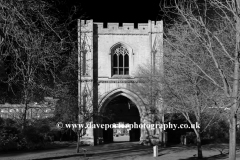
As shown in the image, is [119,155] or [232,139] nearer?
[232,139]

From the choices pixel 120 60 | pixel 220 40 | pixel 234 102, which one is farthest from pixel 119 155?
pixel 234 102

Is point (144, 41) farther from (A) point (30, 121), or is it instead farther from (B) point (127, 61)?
(A) point (30, 121)

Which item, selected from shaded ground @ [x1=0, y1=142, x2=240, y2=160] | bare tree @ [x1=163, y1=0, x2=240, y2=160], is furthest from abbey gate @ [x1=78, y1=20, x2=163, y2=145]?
bare tree @ [x1=163, y1=0, x2=240, y2=160]

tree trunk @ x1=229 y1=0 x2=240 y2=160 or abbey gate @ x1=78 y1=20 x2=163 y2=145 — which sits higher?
abbey gate @ x1=78 y1=20 x2=163 y2=145

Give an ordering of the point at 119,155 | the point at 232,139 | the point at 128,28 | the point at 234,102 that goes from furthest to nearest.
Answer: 1. the point at 128,28
2. the point at 119,155
3. the point at 232,139
4. the point at 234,102

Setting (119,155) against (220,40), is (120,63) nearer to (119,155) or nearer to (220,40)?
(119,155)

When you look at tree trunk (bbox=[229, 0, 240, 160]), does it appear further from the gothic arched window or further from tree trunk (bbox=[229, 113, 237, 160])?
the gothic arched window

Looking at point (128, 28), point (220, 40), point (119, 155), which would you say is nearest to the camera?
point (220, 40)

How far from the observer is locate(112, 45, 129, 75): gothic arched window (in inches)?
1238

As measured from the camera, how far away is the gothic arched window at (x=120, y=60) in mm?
31453

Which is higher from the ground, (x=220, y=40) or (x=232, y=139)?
(x=220, y=40)

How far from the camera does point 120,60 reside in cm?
3162

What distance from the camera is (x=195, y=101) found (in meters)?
18.1

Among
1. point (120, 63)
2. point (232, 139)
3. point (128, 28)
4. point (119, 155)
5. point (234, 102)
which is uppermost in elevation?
point (128, 28)
